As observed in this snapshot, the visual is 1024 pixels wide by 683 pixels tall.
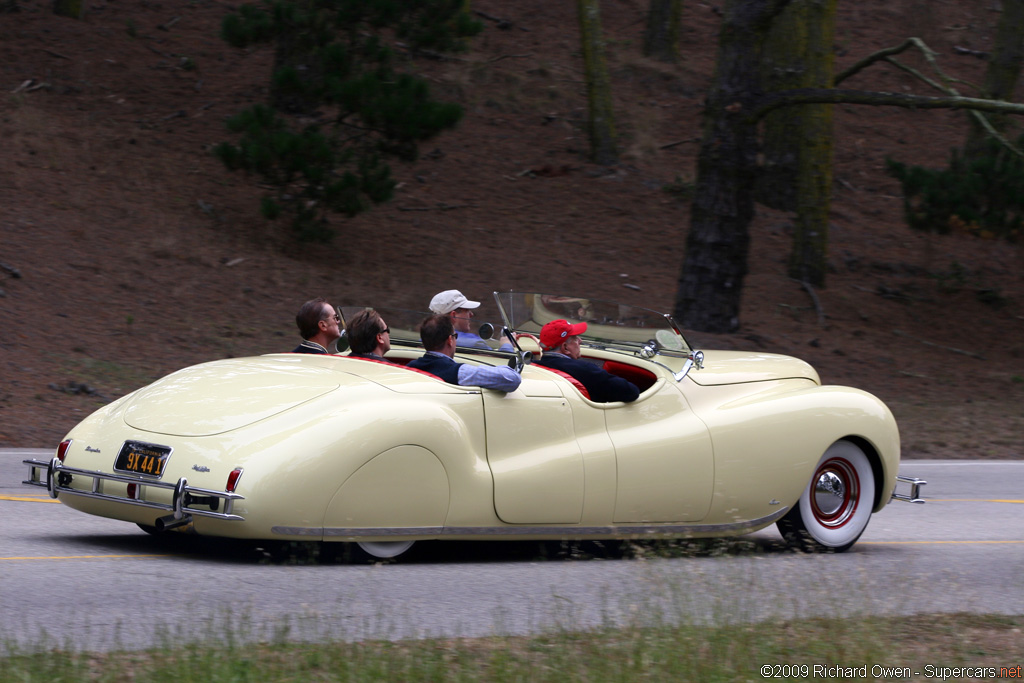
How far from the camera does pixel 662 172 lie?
78.1 feet

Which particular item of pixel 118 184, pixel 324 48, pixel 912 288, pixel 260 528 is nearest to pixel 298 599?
pixel 260 528

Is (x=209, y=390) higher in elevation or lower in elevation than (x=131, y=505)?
higher

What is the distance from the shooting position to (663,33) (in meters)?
29.0

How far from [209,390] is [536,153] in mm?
17989

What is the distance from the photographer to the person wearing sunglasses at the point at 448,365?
6.23m

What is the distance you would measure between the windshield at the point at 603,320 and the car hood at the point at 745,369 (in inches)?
9.2

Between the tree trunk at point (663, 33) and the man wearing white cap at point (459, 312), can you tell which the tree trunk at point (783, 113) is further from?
the man wearing white cap at point (459, 312)

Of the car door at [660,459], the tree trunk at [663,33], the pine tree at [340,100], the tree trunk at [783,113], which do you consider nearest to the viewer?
the car door at [660,459]

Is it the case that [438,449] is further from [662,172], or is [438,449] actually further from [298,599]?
[662,172]

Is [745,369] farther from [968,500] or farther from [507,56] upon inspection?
[507,56]

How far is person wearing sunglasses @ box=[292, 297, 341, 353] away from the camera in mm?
7078

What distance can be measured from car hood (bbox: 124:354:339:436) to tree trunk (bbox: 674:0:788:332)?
10501 mm

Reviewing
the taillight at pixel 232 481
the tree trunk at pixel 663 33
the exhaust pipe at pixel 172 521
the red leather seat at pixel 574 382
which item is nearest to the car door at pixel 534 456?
the red leather seat at pixel 574 382

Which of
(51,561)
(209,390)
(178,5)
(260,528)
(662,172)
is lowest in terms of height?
(51,561)
